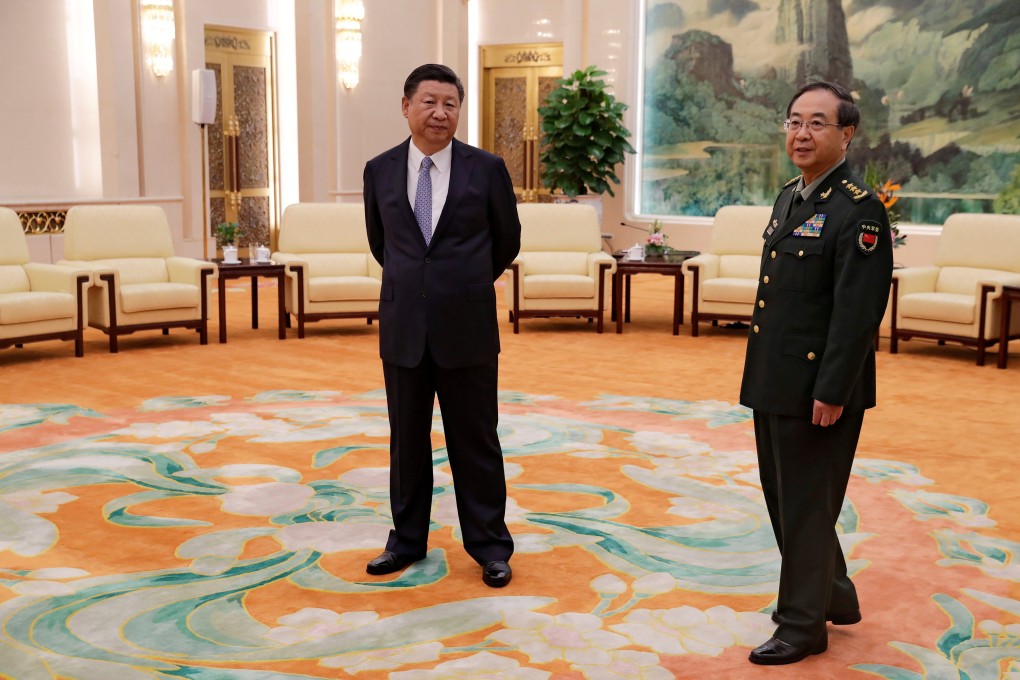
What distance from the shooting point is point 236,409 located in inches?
245

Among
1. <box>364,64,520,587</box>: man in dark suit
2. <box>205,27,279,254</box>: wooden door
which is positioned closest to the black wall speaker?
<box>205,27,279,254</box>: wooden door

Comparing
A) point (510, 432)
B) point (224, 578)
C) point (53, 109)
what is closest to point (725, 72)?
point (53, 109)

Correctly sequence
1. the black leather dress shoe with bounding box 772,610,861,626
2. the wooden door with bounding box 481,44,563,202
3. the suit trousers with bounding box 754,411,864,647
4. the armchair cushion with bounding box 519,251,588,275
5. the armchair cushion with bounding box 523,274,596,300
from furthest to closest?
the wooden door with bounding box 481,44,563,202 → the armchair cushion with bounding box 519,251,588,275 → the armchair cushion with bounding box 523,274,596,300 → the black leather dress shoe with bounding box 772,610,861,626 → the suit trousers with bounding box 754,411,864,647

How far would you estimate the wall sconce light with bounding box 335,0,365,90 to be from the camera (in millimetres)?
13297

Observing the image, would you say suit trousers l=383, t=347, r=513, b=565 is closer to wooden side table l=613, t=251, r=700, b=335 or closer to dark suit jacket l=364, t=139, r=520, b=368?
dark suit jacket l=364, t=139, r=520, b=368

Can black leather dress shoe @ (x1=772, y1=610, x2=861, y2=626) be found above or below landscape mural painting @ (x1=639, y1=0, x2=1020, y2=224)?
below

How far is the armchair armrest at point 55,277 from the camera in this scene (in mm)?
7715

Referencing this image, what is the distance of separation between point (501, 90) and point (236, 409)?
9344mm

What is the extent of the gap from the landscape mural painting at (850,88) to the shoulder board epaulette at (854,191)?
28.1 ft

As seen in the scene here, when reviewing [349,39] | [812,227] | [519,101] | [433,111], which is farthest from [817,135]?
[519,101]

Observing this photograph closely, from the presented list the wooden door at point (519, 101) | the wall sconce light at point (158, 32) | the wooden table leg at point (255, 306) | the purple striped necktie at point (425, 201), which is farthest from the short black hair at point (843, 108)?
the wooden door at point (519, 101)

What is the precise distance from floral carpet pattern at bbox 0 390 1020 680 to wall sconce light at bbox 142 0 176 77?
6741 millimetres

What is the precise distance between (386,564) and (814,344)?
1.65m

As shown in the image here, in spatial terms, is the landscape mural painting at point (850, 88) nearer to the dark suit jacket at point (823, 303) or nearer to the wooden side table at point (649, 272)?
the wooden side table at point (649, 272)
